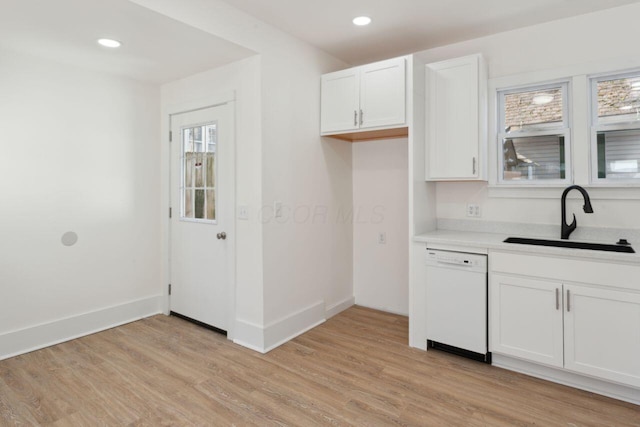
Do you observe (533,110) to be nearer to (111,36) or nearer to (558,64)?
(558,64)

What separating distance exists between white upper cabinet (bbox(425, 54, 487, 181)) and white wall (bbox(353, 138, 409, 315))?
59cm

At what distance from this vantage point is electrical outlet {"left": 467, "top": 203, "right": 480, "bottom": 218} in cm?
323

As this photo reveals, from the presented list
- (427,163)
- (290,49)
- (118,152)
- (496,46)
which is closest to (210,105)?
(290,49)

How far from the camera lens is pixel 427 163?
3131 millimetres

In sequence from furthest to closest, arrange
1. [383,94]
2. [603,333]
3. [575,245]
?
[383,94]
[575,245]
[603,333]

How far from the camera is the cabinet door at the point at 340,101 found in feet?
10.6

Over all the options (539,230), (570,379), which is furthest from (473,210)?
(570,379)

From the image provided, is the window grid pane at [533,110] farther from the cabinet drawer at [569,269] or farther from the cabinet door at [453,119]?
the cabinet drawer at [569,269]

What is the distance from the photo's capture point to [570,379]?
7.90 ft

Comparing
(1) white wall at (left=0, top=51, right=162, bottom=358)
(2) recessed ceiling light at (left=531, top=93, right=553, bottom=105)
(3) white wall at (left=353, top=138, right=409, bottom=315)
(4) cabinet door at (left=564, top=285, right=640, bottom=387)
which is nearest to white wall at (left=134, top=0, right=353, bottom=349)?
(3) white wall at (left=353, top=138, right=409, bottom=315)

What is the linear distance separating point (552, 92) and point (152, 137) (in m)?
3.73

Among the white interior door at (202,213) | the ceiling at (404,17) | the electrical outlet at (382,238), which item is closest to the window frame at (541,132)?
the ceiling at (404,17)

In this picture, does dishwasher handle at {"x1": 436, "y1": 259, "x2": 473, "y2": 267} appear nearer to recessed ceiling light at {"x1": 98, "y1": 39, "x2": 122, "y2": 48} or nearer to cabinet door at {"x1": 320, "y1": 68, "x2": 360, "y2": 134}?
cabinet door at {"x1": 320, "y1": 68, "x2": 360, "y2": 134}

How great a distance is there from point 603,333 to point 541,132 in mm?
1588
